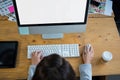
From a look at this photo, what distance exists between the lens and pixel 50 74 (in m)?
1.01

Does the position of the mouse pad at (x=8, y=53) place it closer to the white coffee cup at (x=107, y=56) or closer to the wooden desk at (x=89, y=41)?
the wooden desk at (x=89, y=41)

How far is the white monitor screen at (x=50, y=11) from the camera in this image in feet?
4.69

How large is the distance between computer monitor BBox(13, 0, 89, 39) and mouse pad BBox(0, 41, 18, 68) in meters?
0.12

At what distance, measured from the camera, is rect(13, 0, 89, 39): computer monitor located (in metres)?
1.43

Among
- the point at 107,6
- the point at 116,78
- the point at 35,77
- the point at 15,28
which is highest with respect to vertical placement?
the point at 107,6

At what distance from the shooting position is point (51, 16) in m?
1.51

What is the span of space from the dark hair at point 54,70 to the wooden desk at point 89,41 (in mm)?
462

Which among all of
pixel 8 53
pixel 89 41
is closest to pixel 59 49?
pixel 89 41

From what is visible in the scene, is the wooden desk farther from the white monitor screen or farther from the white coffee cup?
the white monitor screen

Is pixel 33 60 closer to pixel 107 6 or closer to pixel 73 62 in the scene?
pixel 73 62

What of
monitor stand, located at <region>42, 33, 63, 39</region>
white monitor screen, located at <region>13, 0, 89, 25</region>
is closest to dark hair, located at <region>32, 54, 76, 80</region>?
white monitor screen, located at <region>13, 0, 89, 25</region>

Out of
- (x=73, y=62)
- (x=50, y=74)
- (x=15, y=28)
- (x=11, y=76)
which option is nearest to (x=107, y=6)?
(x=73, y=62)

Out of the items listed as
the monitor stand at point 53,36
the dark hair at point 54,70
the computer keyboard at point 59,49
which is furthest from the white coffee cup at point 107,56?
the dark hair at point 54,70

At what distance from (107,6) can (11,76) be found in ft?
3.07
